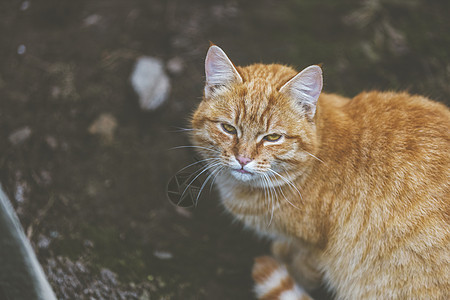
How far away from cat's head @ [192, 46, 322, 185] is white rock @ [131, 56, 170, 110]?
3.85ft

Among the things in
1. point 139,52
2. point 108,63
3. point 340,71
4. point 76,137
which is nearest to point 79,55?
point 108,63

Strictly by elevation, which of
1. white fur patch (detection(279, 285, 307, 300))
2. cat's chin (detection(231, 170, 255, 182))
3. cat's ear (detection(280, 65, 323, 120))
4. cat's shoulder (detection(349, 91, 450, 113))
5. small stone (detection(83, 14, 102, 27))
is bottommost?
white fur patch (detection(279, 285, 307, 300))

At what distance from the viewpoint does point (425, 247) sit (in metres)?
1.88

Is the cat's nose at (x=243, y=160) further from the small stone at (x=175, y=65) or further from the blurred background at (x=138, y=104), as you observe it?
the small stone at (x=175, y=65)

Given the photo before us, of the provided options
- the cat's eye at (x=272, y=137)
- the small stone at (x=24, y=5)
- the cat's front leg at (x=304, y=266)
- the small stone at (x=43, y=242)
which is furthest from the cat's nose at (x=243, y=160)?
the small stone at (x=24, y=5)

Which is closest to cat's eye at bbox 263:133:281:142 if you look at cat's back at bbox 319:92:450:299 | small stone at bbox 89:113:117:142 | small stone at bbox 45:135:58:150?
cat's back at bbox 319:92:450:299

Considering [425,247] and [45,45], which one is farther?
[45,45]

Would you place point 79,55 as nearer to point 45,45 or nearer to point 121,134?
A: point 45,45

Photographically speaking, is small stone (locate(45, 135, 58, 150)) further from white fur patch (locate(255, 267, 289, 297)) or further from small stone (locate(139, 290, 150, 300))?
white fur patch (locate(255, 267, 289, 297))

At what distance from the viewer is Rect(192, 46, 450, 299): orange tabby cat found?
6.33 feet

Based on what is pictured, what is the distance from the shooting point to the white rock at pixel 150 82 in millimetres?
3213

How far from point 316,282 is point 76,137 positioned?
2126 mm

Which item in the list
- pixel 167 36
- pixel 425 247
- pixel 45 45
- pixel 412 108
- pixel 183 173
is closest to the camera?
pixel 425 247

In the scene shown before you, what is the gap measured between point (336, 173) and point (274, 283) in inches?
29.7
